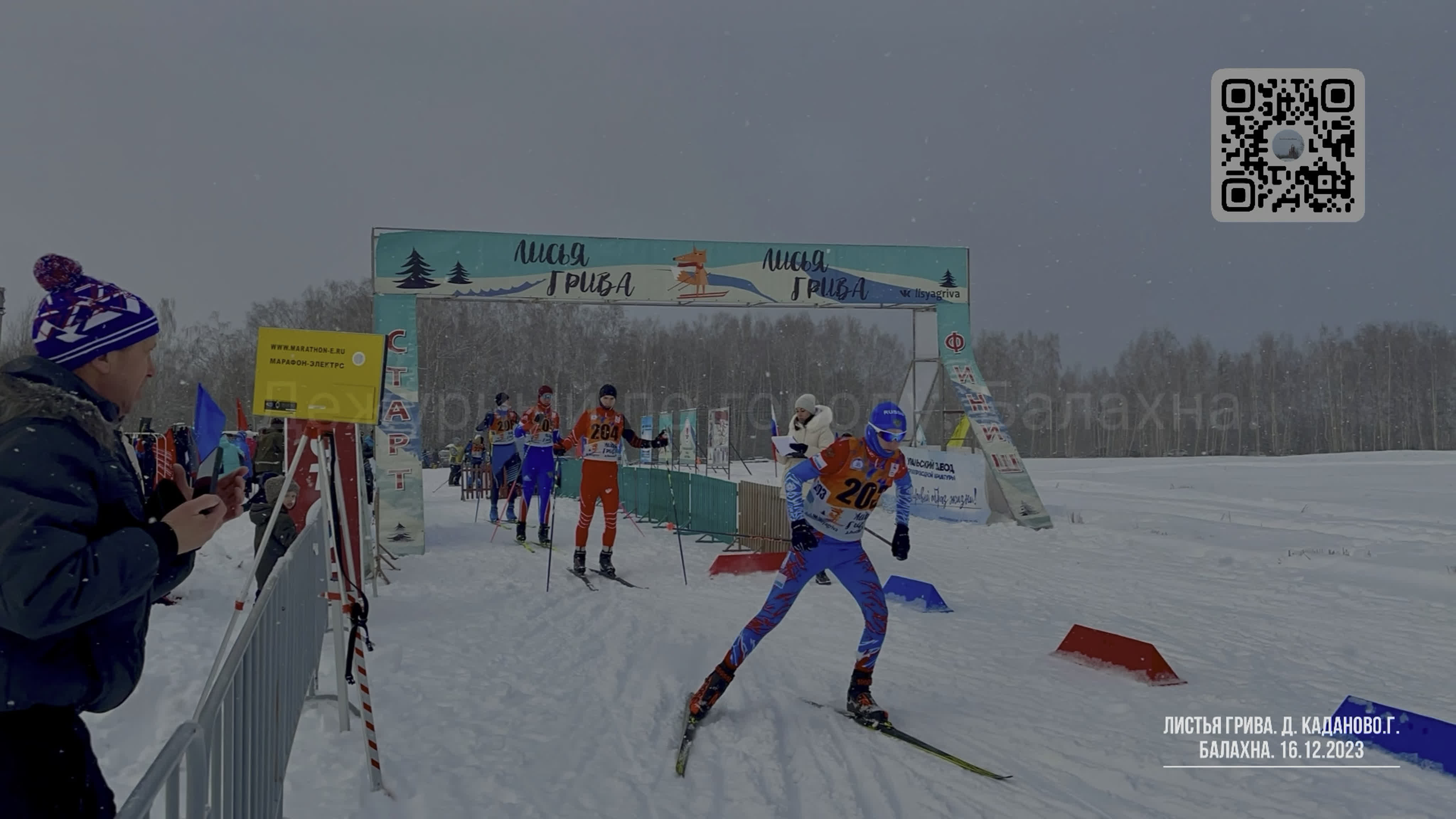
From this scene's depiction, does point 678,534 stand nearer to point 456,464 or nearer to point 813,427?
point 813,427

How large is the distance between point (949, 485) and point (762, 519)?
5020mm

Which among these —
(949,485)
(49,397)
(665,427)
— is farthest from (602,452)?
(665,427)

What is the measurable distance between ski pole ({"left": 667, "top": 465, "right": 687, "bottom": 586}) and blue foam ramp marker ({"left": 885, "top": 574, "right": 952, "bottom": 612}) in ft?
7.80

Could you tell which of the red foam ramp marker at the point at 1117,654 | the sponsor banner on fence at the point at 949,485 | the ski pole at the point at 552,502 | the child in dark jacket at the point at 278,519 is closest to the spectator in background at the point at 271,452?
the child in dark jacket at the point at 278,519

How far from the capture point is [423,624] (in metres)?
7.56

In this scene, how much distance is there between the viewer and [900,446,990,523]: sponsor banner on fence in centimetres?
1583

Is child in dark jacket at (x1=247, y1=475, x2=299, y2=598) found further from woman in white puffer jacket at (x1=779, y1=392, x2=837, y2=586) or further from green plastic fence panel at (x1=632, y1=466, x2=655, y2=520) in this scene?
green plastic fence panel at (x1=632, y1=466, x2=655, y2=520)

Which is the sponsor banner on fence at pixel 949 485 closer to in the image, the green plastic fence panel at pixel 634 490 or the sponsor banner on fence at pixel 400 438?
the green plastic fence panel at pixel 634 490

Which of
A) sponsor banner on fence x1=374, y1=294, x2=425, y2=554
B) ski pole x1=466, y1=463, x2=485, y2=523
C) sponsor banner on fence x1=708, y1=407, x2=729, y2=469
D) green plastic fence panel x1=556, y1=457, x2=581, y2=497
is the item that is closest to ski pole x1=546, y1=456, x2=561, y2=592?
sponsor banner on fence x1=374, y1=294, x2=425, y2=554

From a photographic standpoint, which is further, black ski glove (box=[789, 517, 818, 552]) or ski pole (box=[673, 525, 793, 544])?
ski pole (box=[673, 525, 793, 544])

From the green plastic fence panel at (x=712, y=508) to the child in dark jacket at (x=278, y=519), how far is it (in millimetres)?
6559

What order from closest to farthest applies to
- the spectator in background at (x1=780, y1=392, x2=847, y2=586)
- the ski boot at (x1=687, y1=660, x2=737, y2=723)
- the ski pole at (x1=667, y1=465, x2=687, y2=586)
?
the ski boot at (x1=687, y1=660, x2=737, y2=723)
the spectator in background at (x1=780, y1=392, x2=847, y2=586)
the ski pole at (x1=667, y1=465, x2=687, y2=586)

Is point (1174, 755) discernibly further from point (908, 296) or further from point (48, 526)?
point (908, 296)

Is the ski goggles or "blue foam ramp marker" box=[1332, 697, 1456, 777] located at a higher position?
the ski goggles
